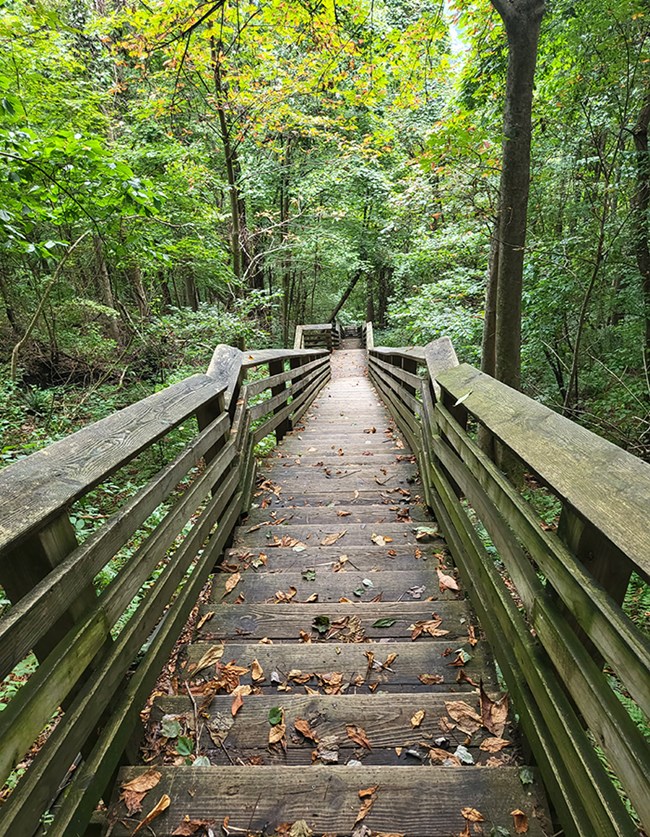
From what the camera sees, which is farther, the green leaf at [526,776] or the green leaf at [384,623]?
the green leaf at [384,623]

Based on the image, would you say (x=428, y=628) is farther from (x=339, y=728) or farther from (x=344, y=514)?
(x=344, y=514)

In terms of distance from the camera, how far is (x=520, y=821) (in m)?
1.38

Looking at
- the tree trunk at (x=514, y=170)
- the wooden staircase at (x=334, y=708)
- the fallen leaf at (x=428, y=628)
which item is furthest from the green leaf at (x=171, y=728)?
the tree trunk at (x=514, y=170)

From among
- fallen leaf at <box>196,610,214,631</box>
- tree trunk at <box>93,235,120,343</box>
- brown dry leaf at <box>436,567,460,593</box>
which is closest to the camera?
fallen leaf at <box>196,610,214,631</box>

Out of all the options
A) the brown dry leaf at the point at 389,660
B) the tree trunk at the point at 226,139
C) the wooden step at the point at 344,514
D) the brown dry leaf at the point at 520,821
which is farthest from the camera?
the tree trunk at the point at 226,139

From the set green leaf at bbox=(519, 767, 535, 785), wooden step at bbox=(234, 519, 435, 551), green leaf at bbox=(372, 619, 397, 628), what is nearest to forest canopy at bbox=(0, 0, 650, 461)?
wooden step at bbox=(234, 519, 435, 551)

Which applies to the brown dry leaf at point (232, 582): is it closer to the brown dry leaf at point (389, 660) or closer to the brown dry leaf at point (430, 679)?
the brown dry leaf at point (389, 660)

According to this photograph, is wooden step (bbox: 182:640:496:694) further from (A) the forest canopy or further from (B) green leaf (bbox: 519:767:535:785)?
(A) the forest canopy

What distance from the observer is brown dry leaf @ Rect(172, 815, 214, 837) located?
1405 mm

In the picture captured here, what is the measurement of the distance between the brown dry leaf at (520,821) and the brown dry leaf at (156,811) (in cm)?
115

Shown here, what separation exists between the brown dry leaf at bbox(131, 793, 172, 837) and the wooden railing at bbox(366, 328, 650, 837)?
1.27 metres

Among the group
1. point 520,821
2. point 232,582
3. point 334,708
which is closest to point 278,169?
point 232,582

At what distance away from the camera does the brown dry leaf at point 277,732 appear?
1.74m

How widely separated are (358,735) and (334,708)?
0.47 feet
